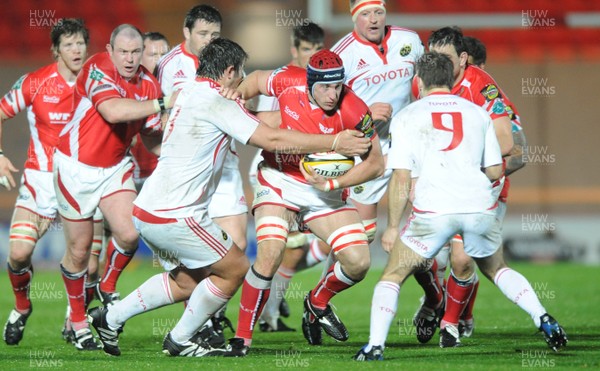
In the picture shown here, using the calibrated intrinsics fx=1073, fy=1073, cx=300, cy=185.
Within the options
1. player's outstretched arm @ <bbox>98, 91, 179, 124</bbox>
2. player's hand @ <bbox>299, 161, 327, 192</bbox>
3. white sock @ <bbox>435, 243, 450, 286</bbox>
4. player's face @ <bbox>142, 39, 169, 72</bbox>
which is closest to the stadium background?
player's face @ <bbox>142, 39, 169, 72</bbox>

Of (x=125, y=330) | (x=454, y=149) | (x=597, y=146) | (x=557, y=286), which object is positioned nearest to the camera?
(x=454, y=149)

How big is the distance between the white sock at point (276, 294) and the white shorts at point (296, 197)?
70.7 inches

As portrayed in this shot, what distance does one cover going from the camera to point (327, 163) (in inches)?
305

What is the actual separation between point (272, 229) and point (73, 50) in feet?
8.71

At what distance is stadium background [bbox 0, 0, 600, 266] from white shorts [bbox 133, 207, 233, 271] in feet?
29.4

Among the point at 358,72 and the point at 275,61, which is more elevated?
the point at 358,72

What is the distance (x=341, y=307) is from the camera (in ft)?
39.1

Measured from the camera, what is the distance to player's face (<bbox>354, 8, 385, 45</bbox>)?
9195 mm

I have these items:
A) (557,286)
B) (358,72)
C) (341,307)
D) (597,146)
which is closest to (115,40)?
(358,72)

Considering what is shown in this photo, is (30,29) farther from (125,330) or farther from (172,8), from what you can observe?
(125,330)

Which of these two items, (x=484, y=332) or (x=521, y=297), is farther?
(x=484, y=332)

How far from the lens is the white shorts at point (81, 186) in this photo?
8.16 metres

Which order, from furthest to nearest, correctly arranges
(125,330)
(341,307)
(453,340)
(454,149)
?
(341,307), (125,330), (453,340), (454,149)

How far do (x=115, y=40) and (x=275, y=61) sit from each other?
10029 millimetres
